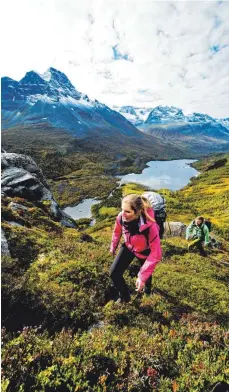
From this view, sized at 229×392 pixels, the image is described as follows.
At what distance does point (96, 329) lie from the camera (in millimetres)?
6324

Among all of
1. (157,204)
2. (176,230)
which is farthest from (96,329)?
(176,230)

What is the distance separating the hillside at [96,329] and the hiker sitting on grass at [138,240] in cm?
97

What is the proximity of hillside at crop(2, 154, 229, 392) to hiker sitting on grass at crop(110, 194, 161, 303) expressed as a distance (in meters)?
0.97

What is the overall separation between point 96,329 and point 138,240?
234 centimetres

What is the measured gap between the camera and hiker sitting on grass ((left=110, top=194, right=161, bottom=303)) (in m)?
6.77

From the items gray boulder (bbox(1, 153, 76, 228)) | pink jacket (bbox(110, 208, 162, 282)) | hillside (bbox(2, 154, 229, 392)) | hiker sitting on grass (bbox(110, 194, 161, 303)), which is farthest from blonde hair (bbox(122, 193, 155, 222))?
gray boulder (bbox(1, 153, 76, 228))

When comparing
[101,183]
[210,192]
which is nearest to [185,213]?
[210,192]

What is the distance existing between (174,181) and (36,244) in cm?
18839

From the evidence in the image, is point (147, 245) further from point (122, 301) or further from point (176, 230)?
point (176, 230)

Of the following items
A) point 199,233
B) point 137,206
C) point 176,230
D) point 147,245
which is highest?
point 137,206

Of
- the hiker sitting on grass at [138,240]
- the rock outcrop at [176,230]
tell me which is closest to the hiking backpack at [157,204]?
the hiker sitting on grass at [138,240]

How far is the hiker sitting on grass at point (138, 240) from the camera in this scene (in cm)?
677

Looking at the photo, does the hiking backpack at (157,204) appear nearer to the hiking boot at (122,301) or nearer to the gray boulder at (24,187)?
the hiking boot at (122,301)

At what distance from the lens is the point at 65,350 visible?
5.19 m
